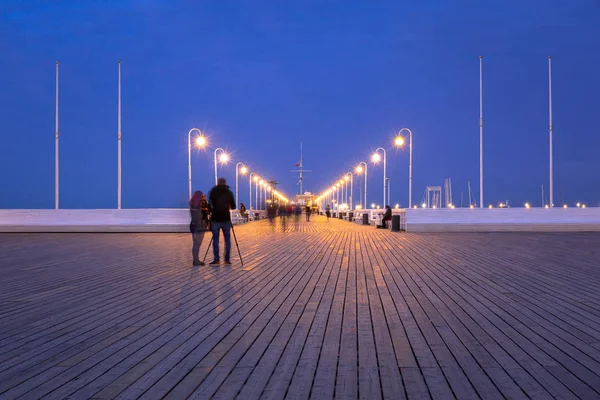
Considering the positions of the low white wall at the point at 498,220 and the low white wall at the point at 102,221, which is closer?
the low white wall at the point at 498,220

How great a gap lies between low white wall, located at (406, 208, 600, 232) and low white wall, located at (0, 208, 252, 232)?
36.1 feet

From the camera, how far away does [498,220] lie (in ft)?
80.0

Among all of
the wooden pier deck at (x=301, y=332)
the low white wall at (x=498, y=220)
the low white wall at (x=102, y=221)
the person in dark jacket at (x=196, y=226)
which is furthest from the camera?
the low white wall at (x=102, y=221)

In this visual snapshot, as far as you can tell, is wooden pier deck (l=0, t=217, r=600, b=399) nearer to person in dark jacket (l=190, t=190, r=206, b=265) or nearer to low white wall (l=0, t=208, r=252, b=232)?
person in dark jacket (l=190, t=190, r=206, b=265)

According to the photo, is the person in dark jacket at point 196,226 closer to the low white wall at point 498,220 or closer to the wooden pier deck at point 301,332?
the wooden pier deck at point 301,332

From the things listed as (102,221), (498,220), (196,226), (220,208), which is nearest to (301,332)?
(220,208)

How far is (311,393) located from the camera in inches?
142

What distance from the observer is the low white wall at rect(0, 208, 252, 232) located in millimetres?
24875

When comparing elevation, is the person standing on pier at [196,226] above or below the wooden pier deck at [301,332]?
above

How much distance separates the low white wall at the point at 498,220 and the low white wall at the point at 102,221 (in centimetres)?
1099

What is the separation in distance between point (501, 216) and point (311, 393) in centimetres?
2272

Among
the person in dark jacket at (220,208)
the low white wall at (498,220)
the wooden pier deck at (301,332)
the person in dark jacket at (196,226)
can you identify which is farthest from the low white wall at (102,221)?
the wooden pier deck at (301,332)

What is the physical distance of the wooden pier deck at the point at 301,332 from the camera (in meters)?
3.78

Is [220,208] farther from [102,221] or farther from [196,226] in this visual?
[102,221]
